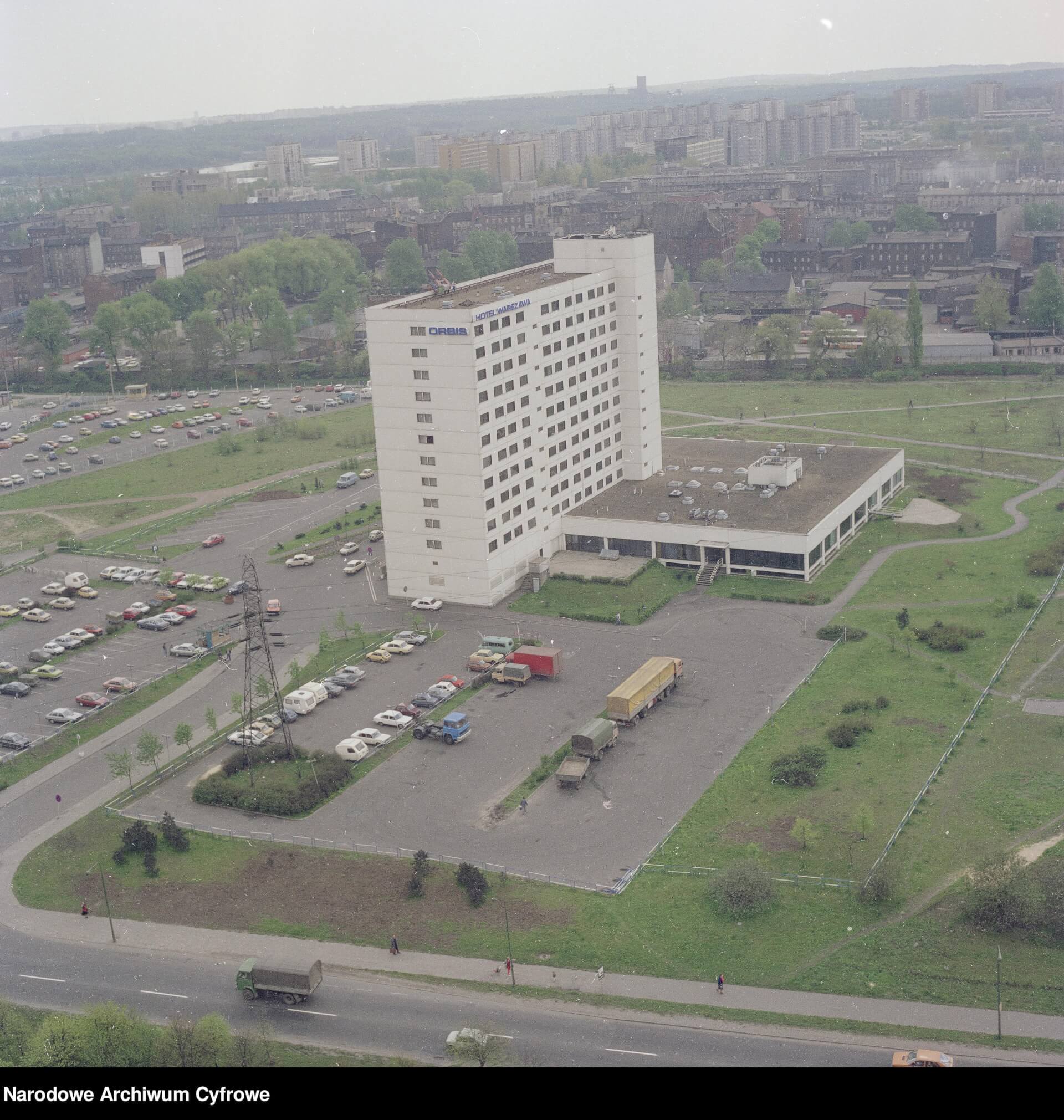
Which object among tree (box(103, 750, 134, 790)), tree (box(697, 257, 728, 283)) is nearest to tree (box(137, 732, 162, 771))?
tree (box(103, 750, 134, 790))

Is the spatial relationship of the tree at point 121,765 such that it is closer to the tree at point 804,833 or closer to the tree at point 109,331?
the tree at point 804,833

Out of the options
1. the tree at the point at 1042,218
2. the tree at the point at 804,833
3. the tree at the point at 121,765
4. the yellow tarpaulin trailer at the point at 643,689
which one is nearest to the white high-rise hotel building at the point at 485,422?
the yellow tarpaulin trailer at the point at 643,689

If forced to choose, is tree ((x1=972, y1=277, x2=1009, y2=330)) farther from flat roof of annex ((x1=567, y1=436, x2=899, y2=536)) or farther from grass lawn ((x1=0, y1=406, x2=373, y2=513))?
grass lawn ((x1=0, y1=406, x2=373, y2=513))

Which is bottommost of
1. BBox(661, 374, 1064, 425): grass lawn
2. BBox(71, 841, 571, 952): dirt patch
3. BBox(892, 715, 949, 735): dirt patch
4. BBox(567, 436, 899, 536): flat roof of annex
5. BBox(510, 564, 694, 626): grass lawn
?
BBox(71, 841, 571, 952): dirt patch

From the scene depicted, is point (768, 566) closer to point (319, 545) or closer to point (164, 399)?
point (319, 545)

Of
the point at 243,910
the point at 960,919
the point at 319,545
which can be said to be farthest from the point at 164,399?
the point at 960,919

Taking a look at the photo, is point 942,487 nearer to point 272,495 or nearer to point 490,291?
point 490,291

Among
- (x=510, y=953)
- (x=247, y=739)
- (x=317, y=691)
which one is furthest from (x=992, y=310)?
(x=510, y=953)
